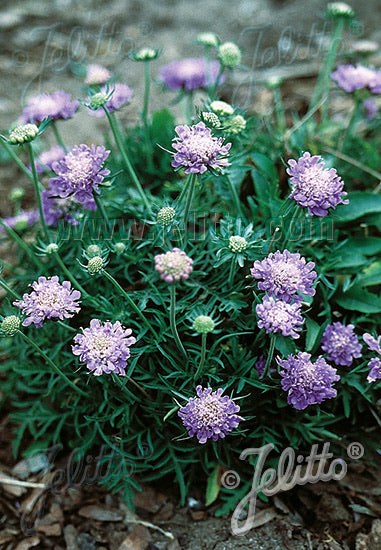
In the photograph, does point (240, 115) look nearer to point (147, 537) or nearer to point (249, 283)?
point (249, 283)

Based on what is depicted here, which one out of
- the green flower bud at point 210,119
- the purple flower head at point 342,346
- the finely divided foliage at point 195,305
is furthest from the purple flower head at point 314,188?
the purple flower head at point 342,346

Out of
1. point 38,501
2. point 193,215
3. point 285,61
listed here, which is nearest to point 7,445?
point 38,501

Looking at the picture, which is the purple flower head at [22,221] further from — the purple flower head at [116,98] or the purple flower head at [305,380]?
the purple flower head at [305,380]

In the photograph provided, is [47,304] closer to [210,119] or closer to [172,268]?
[172,268]

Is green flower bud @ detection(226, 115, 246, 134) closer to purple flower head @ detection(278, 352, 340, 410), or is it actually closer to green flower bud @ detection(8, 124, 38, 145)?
green flower bud @ detection(8, 124, 38, 145)

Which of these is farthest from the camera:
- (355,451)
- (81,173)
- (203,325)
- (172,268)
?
(355,451)

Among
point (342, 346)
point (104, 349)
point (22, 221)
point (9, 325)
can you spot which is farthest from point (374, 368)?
point (22, 221)
